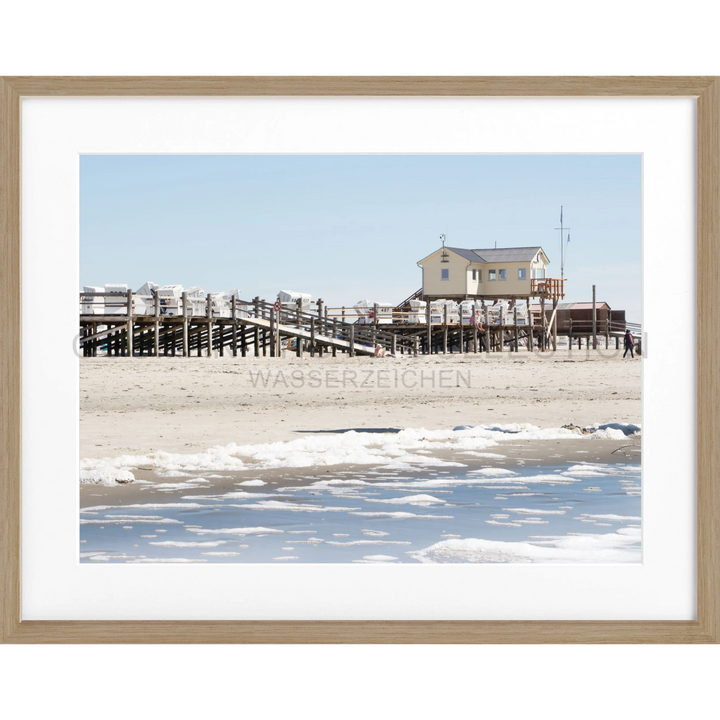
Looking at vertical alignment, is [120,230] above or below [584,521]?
above

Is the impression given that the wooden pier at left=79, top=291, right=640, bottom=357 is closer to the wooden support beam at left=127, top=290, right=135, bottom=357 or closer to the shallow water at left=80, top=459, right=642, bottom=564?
the wooden support beam at left=127, top=290, right=135, bottom=357

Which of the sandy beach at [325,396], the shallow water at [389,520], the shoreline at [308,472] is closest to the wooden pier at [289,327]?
the sandy beach at [325,396]

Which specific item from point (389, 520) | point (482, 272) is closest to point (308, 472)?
point (389, 520)

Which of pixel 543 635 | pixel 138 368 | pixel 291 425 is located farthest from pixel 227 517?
pixel 138 368

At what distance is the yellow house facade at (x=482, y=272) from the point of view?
11.0 meters

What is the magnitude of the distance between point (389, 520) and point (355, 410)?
502 centimetres

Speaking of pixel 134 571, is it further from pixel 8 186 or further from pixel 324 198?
pixel 324 198

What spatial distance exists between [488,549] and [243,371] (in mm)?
8131

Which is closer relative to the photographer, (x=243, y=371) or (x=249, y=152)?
(x=249, y=152)

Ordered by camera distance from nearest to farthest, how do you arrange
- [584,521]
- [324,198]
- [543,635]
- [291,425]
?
[543,635] < [584,521] < [324,198] < [291,425]

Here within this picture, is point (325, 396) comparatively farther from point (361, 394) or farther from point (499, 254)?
point (499, 254)

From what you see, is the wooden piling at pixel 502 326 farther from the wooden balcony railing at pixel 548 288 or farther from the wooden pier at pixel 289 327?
the wooden balcony railing at pixel 548 288

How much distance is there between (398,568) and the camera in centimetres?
370

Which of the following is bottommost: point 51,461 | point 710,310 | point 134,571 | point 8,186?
point 134,571
